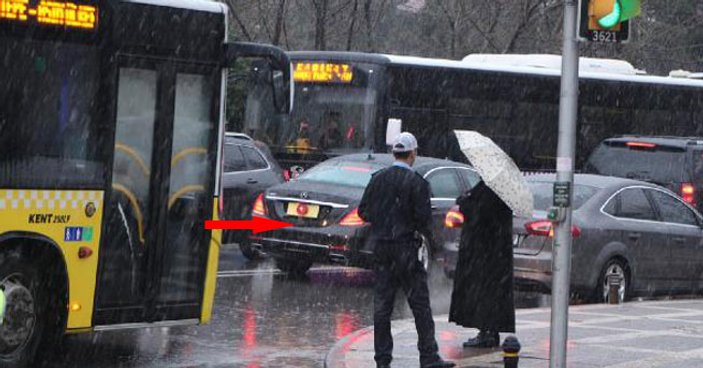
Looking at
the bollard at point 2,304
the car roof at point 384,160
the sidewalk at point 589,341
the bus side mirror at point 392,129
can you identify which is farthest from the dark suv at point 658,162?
the bollard at point 2,304

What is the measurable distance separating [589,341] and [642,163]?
9611 mm

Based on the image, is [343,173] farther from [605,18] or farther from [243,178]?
[605,18]

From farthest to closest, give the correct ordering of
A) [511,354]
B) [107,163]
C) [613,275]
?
[613,275] < [107,163] < [511,354]

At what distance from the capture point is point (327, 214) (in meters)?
17.2

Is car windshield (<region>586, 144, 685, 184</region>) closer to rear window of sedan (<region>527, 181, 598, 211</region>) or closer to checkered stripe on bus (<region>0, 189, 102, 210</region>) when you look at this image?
rear window of sedan (<region>527, 181, 598, 211</region>)

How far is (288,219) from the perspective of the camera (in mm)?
17438

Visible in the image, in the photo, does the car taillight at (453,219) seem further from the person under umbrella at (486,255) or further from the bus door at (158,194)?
the bus door at (158,194)

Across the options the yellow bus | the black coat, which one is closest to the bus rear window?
the yellow bus

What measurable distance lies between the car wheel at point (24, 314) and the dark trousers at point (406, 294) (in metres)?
2.38

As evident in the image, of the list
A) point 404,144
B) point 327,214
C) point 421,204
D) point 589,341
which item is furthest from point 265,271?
point 421,204

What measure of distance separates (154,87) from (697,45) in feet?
132

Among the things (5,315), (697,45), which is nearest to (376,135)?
(5,315)

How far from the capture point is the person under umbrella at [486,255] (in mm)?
12031

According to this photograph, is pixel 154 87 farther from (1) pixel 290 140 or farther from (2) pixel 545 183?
(1) pixel 290 140
